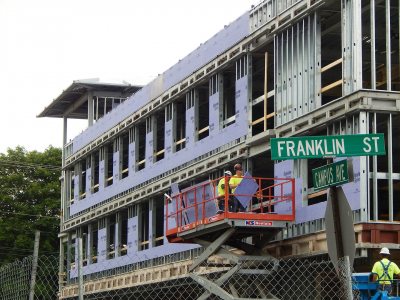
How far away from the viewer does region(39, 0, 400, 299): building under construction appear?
76.2ft

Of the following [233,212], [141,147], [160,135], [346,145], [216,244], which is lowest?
[216,244]

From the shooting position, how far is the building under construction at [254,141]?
76.2 ft

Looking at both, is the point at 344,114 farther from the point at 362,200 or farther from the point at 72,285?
the point at 72,285

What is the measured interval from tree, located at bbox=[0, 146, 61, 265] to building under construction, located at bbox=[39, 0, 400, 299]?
1085 inches

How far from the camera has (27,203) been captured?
71.8 m

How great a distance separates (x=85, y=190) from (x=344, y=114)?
2556cm

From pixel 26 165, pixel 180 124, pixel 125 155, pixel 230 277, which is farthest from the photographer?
pixel 26 165

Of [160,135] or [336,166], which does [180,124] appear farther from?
[336,166]

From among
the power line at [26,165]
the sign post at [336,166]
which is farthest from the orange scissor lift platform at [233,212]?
the power line at [26,165]

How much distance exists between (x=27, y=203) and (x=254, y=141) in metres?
46.4

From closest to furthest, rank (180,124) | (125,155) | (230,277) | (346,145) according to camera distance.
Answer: (346,145) < (230,277) < (180,124) < (125,155)

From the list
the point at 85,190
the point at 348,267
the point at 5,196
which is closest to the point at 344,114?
the point at 348,267

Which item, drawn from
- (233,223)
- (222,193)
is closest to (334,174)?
(233,223)

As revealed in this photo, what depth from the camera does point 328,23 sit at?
25.7 metres
